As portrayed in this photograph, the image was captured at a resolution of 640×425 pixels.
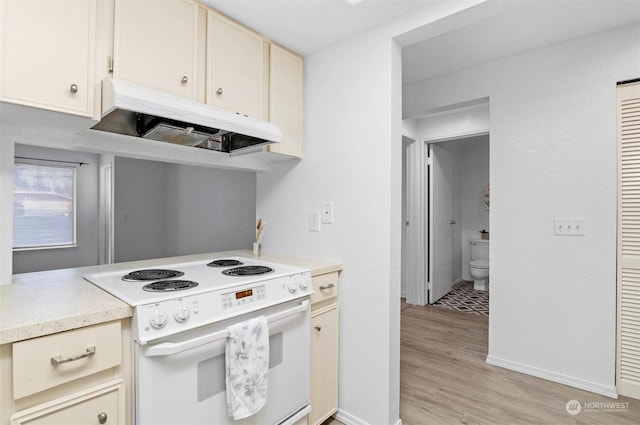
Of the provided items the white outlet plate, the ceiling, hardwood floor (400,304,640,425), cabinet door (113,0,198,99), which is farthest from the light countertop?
the white outlet plate

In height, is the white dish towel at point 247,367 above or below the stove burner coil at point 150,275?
below

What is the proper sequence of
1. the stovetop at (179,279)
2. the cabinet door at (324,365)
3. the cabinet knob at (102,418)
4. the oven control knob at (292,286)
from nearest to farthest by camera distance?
the cabinet knob at (102,418), the stovetop at (179,279), the oven control knob at (292,286), the cabinet door at (324,365)

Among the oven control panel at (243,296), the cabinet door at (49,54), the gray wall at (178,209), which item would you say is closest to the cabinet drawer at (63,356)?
the oven control panel at (243,296)

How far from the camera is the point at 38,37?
1.14 m

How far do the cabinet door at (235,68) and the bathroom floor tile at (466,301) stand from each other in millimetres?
3472

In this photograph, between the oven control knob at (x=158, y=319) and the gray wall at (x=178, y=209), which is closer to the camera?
the oven control knob at (x=158, y=319)

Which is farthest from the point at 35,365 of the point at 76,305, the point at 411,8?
the point at 411,8

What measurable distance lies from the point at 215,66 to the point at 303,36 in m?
0.59

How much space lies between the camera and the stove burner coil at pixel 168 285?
4.04 ft

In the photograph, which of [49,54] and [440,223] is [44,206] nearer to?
[49,54]

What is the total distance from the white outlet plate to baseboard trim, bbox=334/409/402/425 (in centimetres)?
173

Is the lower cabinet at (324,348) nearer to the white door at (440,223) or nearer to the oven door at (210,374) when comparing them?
the oven door at (210,374)

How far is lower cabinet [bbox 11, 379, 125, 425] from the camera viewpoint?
90 cm

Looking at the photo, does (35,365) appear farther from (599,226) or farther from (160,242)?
(599,226)
